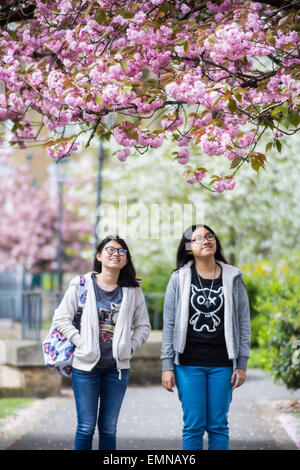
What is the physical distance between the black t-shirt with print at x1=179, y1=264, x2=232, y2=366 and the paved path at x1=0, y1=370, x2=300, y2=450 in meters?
2.14

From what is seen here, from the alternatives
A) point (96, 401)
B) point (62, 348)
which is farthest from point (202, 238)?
point (96, 401)

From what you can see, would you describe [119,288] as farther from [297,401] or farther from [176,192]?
[176,192]

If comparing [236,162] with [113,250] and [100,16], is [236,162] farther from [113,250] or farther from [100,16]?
[100,16]

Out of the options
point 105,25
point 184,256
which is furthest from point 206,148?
point 105,25

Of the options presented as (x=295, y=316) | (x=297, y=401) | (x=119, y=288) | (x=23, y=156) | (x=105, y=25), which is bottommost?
(x=297, y=401)

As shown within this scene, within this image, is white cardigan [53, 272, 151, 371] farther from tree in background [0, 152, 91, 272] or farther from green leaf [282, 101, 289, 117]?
tree in background [0, 152, 91, 272]

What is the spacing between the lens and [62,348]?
4.95m

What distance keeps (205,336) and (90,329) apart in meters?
0.77

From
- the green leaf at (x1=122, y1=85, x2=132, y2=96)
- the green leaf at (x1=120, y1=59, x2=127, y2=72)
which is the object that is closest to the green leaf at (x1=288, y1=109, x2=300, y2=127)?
the green leaf at (x1=122, y1=85, x2=132, y2=96)

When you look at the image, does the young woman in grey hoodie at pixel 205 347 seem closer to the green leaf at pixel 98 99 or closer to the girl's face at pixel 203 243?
the girl's face at pixel 203 243

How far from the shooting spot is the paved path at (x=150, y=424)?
6793 mm

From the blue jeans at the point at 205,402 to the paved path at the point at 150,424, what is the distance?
186cm

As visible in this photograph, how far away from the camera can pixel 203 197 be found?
18.9m

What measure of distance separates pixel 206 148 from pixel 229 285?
101cm
